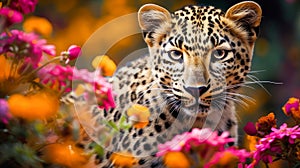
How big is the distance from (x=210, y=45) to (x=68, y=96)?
24.8 inches

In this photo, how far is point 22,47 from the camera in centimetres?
212

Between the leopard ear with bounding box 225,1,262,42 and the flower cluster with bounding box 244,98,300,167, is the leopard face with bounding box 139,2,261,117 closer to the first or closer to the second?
the leopard ear with bounding box 225,1,262,42

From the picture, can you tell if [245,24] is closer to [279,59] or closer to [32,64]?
[32,64]

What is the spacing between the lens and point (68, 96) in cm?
304

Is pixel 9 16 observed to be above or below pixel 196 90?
above

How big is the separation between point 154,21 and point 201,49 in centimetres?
23

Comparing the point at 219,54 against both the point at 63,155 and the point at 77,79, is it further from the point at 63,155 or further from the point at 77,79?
the point at 63,155

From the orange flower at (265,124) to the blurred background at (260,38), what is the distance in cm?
156

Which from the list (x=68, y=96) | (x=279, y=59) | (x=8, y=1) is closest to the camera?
(x=8, y=1)

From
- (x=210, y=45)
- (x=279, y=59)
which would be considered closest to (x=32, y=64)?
(x=210, y=45)

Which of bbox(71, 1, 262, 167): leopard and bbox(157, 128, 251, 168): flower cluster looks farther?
bbox(71, 1, 262, 167): leopard

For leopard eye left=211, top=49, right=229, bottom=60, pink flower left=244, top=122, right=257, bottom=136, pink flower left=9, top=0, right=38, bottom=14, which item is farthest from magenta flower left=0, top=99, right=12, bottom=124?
leopard eye left=211, top=49, right=229, bottom=60

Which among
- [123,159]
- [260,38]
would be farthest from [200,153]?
[260,38]

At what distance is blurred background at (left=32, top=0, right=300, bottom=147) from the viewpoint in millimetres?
4445
